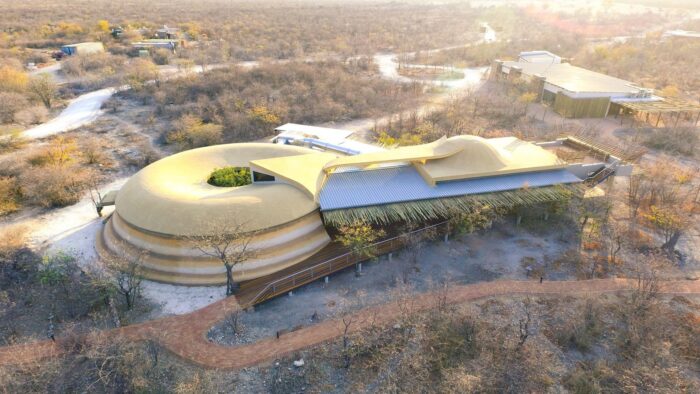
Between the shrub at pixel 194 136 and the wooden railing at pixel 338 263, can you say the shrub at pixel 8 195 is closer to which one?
the shrub at pixel 194 136

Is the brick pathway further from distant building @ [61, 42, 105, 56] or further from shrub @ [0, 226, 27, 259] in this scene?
distant building @ [61, 42, 105, 56]

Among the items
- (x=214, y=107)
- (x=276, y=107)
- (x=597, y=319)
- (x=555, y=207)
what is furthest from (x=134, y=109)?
(x=597, y=319)

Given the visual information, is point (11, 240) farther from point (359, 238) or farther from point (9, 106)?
point (9, 106)

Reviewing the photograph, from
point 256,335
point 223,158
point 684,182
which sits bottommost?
point 256,335

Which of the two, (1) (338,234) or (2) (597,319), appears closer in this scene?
(2) (597,319)

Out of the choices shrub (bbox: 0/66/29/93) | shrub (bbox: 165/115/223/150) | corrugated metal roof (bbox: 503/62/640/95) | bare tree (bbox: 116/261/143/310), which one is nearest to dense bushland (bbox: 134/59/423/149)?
shrub (bbox: 165/115/223/150)

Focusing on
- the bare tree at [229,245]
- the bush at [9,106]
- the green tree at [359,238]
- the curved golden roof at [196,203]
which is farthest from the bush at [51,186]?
the green tree at [359,238]

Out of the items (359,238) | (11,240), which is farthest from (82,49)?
(359,238)

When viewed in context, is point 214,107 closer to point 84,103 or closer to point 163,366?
point 84,103
